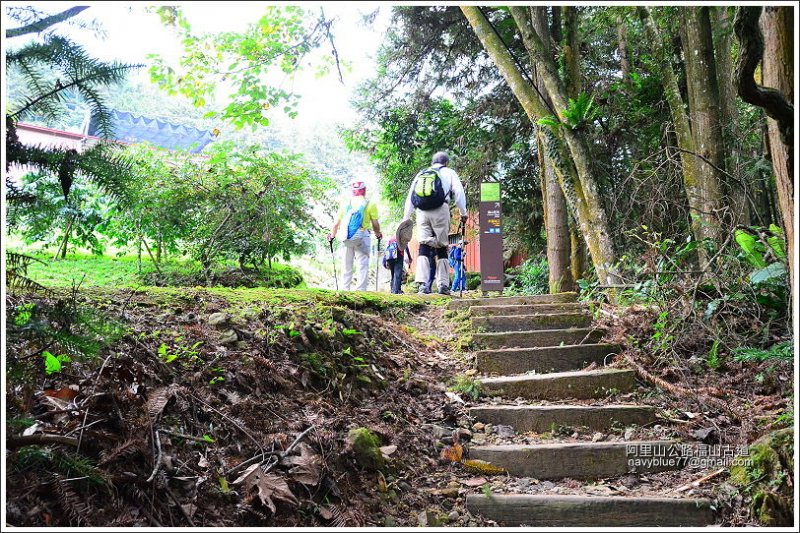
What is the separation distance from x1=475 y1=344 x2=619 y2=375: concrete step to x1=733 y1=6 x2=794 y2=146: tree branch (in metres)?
3.25

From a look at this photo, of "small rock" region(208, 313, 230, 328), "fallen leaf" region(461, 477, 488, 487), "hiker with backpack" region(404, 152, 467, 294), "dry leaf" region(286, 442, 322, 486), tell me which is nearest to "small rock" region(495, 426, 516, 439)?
"fallen leaf" region(461, 477, 488, 487)

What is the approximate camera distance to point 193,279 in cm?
832

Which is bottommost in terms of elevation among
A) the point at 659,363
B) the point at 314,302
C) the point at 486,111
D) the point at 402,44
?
the point at 659,363

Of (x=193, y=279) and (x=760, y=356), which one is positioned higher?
(x=193, y=279)

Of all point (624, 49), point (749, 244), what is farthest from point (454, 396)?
point (624, 49)

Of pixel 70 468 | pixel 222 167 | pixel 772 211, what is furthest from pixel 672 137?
pixel 70 468

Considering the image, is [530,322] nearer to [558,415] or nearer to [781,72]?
[558,415]

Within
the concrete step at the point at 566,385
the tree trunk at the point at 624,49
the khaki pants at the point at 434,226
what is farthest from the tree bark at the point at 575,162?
the tree trunk at the point at 624,49

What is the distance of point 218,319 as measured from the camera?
13.2 feet

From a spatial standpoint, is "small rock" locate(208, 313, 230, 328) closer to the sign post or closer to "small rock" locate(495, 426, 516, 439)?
"small rock" locate(495, 426, 516, 439)

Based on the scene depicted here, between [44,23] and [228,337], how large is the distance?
2233 mm

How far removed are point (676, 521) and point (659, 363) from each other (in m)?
2.04

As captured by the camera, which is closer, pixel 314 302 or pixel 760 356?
pixel 760 356

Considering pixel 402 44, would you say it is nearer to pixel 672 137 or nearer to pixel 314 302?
pixel 672 137
